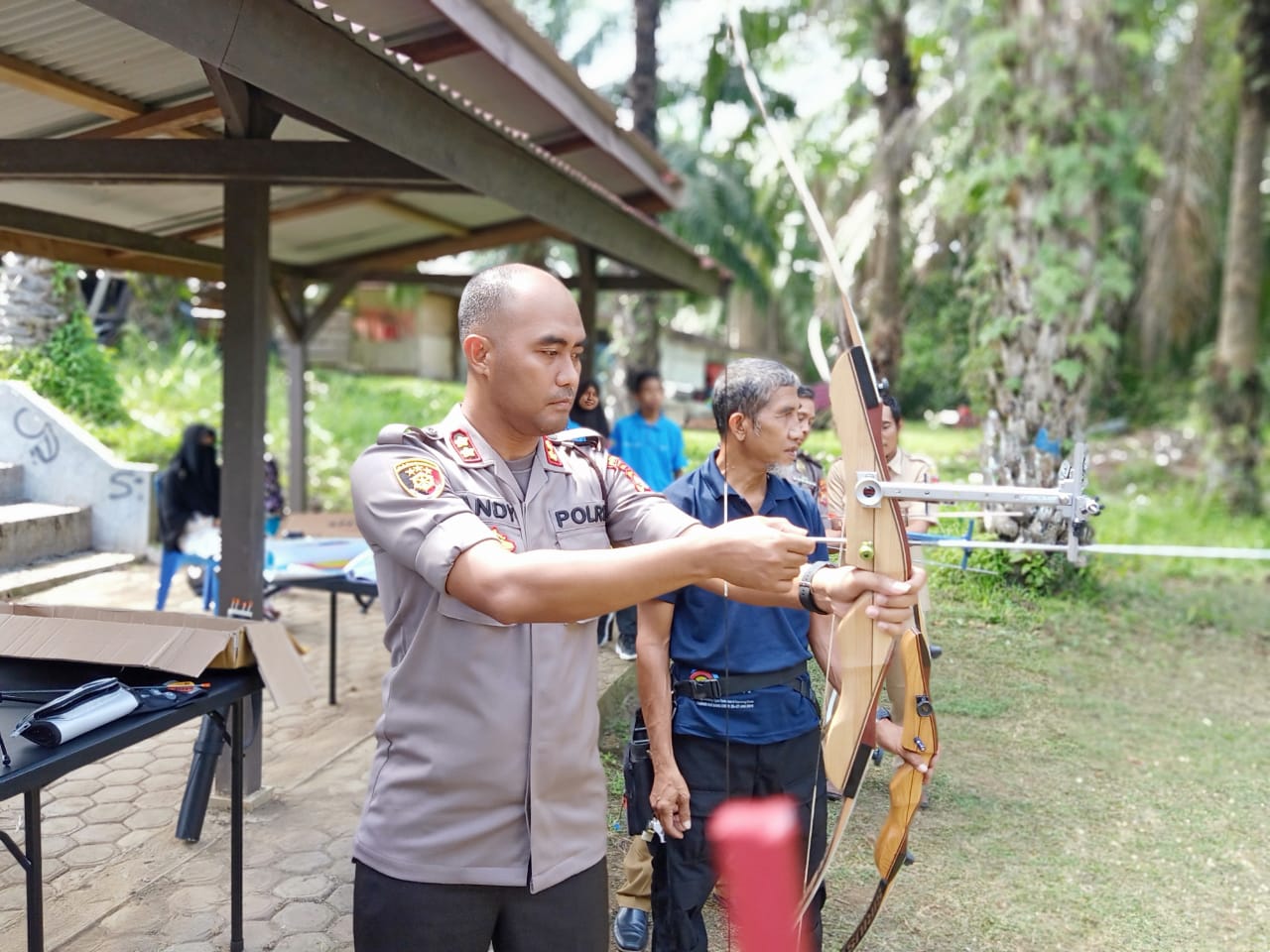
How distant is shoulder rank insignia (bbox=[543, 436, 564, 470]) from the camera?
5.79 feet

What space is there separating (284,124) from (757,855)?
13.2 ft

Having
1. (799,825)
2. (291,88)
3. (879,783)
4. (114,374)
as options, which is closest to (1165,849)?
(879,783)

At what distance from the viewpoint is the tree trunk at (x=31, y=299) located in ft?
13.8

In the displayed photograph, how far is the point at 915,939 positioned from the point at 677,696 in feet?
4.49

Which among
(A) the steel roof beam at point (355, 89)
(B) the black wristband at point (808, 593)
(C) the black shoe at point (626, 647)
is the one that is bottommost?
(C) the black shoe at point (626, 647)

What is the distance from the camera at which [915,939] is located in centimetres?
313

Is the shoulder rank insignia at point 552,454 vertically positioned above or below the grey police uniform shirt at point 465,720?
above

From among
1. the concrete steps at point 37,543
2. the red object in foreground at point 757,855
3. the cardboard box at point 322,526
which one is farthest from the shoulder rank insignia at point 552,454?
the cardboard box at point 322,526

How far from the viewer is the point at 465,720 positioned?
5.18 ft

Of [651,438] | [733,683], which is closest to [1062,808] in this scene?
[733,683]

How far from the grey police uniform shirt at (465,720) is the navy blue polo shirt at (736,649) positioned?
0.70 meters

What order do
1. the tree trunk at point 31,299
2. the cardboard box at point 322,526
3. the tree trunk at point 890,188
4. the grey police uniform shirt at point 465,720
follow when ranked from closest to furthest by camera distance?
the grey police uniform shirt at point 465,720
the tree trunk at point 31,299
the cardboard box at point 322,526
the tree trunk at point 890,188

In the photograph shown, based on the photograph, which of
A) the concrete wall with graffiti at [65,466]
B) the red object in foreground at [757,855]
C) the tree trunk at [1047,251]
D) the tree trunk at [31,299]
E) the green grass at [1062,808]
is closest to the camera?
the red object in foreground at [757,855]

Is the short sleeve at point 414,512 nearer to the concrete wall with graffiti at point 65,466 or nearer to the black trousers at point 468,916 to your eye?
the black trousers at point 468,916
